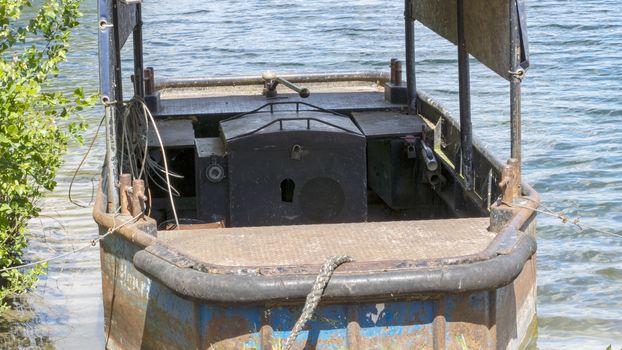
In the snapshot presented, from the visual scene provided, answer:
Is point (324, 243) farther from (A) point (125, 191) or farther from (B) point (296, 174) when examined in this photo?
(B) point (296, 174)

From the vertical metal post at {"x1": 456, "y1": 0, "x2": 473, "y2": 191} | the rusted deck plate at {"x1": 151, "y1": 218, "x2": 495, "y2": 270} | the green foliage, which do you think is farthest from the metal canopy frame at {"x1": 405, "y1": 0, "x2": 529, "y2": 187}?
the green foliage

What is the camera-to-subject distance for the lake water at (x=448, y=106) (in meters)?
8.80

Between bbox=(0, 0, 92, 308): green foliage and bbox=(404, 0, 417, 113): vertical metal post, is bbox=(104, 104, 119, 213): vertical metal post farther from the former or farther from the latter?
bbox=(404, 0, 417, 113): vertical metal post

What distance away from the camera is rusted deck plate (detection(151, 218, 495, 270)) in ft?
18.6

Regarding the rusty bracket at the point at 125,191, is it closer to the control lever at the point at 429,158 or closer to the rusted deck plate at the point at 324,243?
the rusted deck plate at the point at 324,243

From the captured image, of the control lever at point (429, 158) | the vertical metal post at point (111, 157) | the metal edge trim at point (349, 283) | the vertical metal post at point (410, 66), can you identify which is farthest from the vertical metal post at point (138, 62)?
the metal edge trim at point (349, 283)

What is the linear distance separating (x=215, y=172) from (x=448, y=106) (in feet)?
29.1

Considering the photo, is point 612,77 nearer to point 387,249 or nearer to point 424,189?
point 424,189

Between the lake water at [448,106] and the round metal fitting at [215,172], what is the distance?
1473 mm

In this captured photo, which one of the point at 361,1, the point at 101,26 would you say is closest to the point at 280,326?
the point at 101,26

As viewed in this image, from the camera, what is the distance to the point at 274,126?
24.5 ft

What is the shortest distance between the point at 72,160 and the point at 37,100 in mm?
5851

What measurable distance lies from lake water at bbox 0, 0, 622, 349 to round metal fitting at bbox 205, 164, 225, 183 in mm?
1473

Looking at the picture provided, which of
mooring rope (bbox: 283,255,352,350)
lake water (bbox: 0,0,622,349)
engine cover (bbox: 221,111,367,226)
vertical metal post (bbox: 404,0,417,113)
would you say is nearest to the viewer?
mooring rope (bbox: 283,255,352,350)
